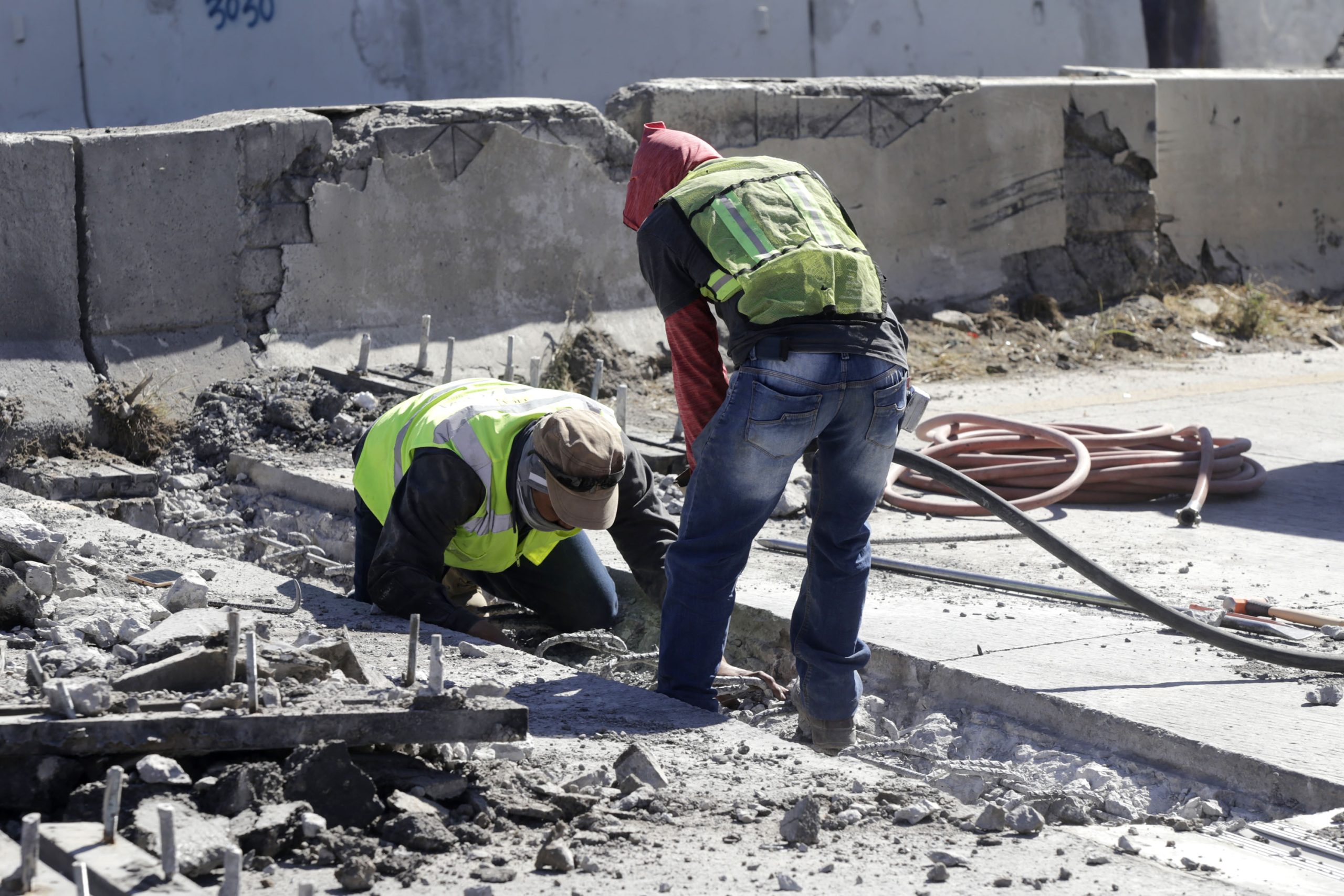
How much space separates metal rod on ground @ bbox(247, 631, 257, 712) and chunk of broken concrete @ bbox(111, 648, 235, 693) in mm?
210

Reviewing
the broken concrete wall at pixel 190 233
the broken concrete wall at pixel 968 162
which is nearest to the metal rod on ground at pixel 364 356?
the broken concrete wall at pixel 190 233

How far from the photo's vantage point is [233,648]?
121 inches

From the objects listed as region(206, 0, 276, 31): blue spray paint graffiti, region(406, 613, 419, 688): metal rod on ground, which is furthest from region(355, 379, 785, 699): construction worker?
region(206, 0, 276, 31): blue spray paint graffiti

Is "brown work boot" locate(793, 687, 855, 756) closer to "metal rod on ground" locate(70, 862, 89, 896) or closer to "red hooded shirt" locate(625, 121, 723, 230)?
"red hooded shirt" locate(625, 121, 723, 230)

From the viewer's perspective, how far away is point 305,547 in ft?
17.5

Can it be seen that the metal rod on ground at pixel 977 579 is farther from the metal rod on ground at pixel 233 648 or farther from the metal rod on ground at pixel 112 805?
the metal rod on ground at pixel 112 805

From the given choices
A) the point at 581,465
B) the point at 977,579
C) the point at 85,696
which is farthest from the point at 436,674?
the point at 977,579

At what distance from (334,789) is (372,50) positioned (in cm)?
990

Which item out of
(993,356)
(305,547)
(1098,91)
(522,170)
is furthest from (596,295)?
(1098,91)

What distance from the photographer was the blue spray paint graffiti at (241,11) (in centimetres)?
1152

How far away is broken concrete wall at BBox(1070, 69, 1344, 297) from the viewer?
34.0 feet

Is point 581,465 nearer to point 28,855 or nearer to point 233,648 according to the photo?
point 233,648

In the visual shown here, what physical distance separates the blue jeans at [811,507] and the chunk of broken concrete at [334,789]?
107 cm

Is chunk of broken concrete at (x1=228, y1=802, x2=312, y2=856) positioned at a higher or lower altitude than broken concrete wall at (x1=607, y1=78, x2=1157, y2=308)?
lower
